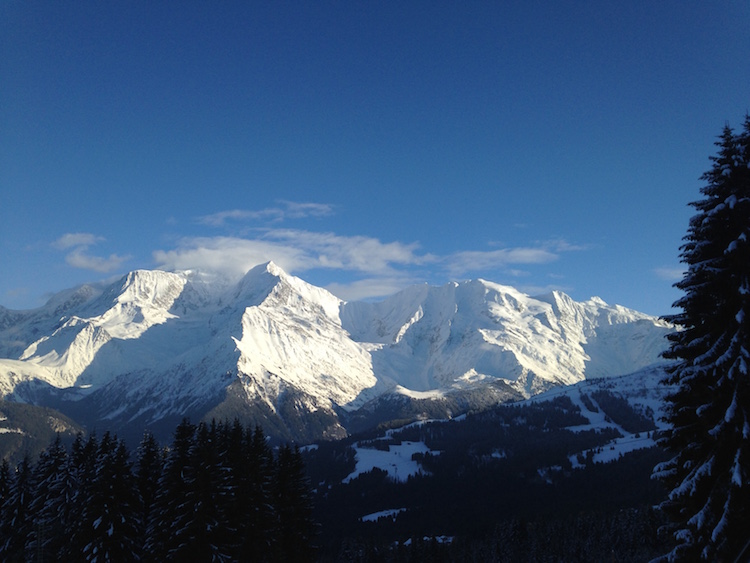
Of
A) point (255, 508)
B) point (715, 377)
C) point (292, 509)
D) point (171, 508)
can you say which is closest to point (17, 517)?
point (171, 508)

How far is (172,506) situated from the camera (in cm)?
4434

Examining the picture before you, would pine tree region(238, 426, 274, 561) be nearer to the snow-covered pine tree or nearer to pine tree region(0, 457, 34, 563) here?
pine tree region(0, 457, 34, 563)

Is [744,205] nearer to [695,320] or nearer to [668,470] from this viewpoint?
[695,320]

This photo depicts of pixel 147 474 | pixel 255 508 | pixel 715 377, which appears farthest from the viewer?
pixel 147 474

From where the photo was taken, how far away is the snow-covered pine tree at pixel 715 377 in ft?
58.1

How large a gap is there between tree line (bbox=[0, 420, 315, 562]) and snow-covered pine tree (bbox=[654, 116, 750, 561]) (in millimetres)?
33519

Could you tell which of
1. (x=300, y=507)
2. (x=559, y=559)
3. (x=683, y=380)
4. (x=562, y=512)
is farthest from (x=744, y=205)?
(x=562, y=512)

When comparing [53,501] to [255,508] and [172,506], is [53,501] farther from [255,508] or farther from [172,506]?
[255,508]

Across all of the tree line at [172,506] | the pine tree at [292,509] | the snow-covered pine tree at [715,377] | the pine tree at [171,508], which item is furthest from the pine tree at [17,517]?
the snow-covered pine tree at [715,377]

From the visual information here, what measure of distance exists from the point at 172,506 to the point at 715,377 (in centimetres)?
3912

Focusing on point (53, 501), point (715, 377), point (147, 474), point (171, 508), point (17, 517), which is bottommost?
point (17, 517)

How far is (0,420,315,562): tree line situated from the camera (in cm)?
4331

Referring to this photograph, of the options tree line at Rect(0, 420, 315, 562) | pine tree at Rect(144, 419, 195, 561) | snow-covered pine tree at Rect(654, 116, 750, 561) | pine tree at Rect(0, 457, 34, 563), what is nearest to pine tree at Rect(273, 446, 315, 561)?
tree line at Rect(0, 420, 315, 562)

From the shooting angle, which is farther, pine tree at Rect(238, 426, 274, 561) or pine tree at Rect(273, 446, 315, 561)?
pine tree at Rect(273, 446, 315, 561)
